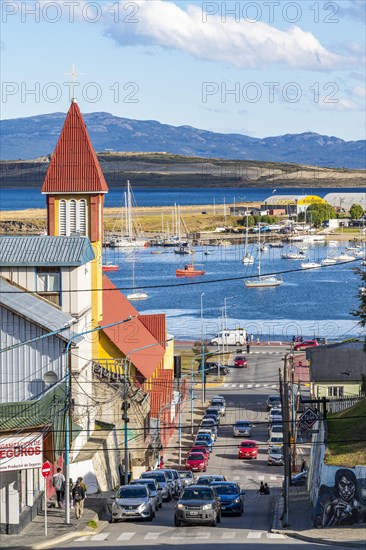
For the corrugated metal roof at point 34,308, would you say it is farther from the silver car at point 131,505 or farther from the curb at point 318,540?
the curb at point 318,540

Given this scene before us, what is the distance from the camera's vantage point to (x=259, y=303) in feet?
519

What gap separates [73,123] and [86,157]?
68.2 inches

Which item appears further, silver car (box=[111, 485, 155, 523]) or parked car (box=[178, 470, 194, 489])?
parked car (box=[178, 470, 194, 489])

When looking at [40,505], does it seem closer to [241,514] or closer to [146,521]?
[146,521]

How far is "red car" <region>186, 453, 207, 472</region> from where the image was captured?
196 feet

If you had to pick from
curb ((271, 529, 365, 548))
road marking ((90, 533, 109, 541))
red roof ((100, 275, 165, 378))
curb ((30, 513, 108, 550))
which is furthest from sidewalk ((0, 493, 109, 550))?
red roof ((100, 275, 165, 378))

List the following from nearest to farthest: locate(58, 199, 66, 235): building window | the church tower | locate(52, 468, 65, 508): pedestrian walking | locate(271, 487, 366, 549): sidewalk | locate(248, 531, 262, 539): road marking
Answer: locate(271, 487, 366, 549): sidewalk, locate(248, 531, 262, 539): road marking, locate(52, 468, 65, 508): pedestrian walking, the church tower, locate(58, 199, 66, 235): building window

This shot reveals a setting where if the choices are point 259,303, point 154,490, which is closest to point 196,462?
point 154,490

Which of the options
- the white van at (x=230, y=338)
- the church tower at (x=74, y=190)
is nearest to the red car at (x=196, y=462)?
the church tower at (x=74, y=190)

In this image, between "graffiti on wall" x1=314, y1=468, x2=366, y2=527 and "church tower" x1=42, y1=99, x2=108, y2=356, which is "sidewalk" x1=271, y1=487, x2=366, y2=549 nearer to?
"graffiti on wall" x1=314, y1=468, x2=366, y2=527

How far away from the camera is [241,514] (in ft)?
132

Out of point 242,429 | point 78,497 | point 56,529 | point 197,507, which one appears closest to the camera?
point 56,529

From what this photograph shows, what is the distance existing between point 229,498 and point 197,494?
3.25 metres

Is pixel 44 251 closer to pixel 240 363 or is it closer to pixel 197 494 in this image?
pixel 197 494
